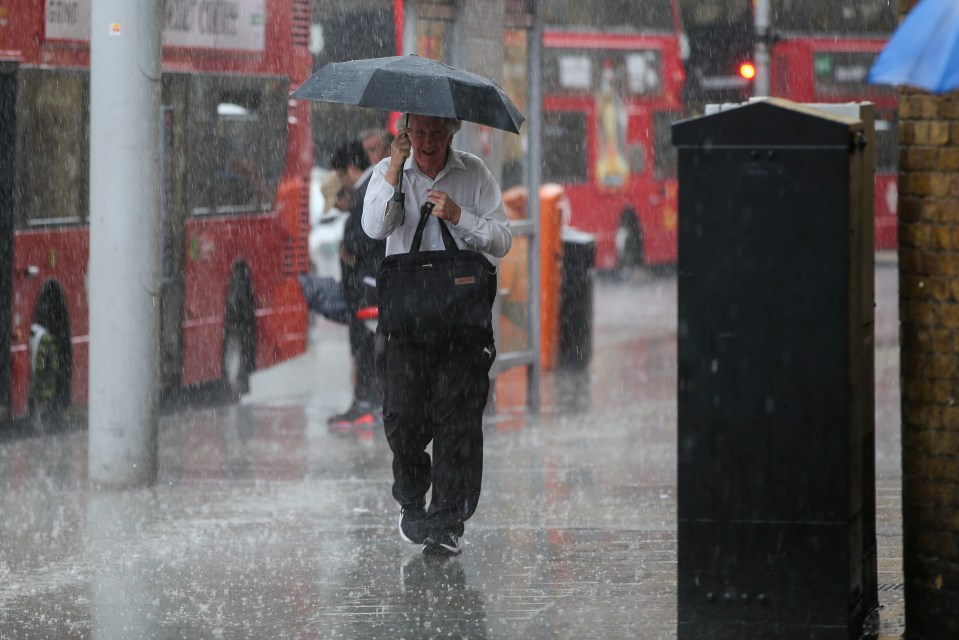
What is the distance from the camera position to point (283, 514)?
27.5ft

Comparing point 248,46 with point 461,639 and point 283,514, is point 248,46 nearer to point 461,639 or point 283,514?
point 283,514

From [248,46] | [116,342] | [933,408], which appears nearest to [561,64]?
[248,46]

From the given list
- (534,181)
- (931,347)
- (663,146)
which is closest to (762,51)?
(663,146)

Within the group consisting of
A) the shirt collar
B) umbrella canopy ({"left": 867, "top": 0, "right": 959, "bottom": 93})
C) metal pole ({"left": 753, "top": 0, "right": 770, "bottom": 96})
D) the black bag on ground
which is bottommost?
the black bag on ground

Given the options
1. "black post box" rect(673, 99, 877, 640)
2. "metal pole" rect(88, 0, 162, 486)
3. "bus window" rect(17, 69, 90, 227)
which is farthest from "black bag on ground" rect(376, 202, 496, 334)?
"bus window" rect(17, 69, 90, 227)

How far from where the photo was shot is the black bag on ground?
7023mm

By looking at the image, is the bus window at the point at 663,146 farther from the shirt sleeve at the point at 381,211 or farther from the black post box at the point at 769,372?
the black post box at the point at 769,372

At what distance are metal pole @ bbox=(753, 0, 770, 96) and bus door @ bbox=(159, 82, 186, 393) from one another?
10905 mm

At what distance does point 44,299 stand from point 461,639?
644cm

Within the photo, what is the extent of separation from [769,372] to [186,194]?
839 cm

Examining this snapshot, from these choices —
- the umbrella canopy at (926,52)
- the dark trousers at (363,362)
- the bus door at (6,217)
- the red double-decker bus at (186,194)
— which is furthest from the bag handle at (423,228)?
the bus door at (6,217)

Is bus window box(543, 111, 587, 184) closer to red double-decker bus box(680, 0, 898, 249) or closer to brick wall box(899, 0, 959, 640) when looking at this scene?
red double-decker bus box(680, 0, 898, 249)

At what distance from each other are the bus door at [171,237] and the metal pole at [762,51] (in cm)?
1091

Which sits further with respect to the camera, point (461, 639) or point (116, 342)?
point (116, 342)
